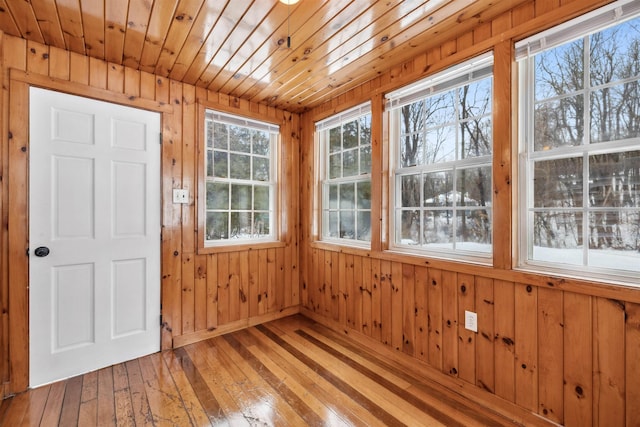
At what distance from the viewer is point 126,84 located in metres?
2.49

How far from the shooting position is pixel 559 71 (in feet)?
5.64

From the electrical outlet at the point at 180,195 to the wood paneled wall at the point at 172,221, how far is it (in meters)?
0.05

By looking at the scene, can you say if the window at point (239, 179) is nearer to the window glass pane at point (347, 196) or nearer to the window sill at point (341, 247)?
the window sill at point (341, 247)

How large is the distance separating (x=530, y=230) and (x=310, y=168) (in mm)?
2222

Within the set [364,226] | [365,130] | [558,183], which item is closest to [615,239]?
[558,183]

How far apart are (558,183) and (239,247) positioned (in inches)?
105

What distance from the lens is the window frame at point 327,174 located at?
9.35 ft

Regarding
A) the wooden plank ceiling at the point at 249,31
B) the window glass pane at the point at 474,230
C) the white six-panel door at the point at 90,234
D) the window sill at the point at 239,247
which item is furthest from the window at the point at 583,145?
the white six-panel door at the point at 90,234

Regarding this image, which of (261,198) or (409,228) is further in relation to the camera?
(261,198)

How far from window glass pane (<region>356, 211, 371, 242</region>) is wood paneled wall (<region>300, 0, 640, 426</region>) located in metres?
0.19

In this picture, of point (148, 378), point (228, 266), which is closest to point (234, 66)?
point (228, 266)

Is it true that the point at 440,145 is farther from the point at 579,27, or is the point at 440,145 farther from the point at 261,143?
the point at 261,143

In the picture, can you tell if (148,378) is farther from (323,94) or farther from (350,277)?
(323,94)

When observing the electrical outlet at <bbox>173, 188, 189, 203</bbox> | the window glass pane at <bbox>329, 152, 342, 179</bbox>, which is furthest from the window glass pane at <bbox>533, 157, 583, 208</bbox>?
the electrical outlet at <bbox>173, 188, 189, 203</bbox>
